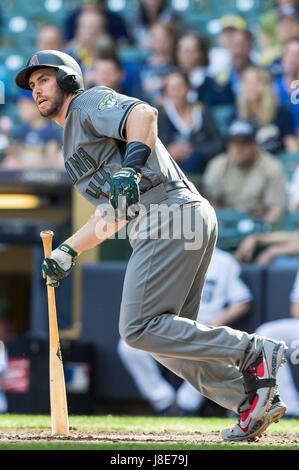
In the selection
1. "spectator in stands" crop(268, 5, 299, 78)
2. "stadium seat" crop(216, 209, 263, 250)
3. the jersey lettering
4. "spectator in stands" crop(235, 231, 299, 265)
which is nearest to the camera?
the jersey lettering

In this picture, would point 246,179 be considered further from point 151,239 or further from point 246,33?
point 151,239

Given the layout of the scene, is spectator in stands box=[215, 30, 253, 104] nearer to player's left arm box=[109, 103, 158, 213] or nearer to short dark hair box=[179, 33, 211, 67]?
short dark hair box=[179, 33, 211, 67]

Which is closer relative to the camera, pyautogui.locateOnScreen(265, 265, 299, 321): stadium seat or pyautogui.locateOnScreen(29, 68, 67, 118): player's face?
pyautogui.locateOnScreen(29, 68, 67, 118): player's face

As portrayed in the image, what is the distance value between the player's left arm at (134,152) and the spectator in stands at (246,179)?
4.42 metres

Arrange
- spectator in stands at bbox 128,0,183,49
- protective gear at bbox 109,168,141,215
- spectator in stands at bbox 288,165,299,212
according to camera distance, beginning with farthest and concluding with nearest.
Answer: spectator in stands at bbox 128,0,183,49 < spectator in stands at bbox 288,165,299,212 < protective gear at bbox 109,168,141,215

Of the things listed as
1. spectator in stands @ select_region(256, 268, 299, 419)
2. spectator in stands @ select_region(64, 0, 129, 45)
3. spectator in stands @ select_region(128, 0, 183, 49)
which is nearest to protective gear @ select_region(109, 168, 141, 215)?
spectator in stands @ select_region(256, 268, 299, 419)

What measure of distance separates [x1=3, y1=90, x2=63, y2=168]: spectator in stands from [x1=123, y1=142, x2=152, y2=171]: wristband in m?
5.51

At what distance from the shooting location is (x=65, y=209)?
357 inches

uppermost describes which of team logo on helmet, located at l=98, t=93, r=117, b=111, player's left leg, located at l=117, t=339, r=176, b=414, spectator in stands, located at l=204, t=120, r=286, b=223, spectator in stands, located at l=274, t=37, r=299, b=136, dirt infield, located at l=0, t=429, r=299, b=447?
spectator in stands, located at l=274, t=37, r=299, b=136

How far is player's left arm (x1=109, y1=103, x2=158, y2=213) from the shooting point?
10.3 ft

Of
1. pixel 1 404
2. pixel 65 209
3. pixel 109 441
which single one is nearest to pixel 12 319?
pixel 65 209

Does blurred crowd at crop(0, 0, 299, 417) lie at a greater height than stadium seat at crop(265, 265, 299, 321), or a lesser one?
greater

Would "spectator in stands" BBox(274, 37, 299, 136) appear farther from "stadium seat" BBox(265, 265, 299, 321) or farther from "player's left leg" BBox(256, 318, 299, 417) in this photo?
"player's left leg" BBox(256, 318, 299, 417)

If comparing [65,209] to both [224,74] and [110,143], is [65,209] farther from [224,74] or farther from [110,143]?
[110,143]
